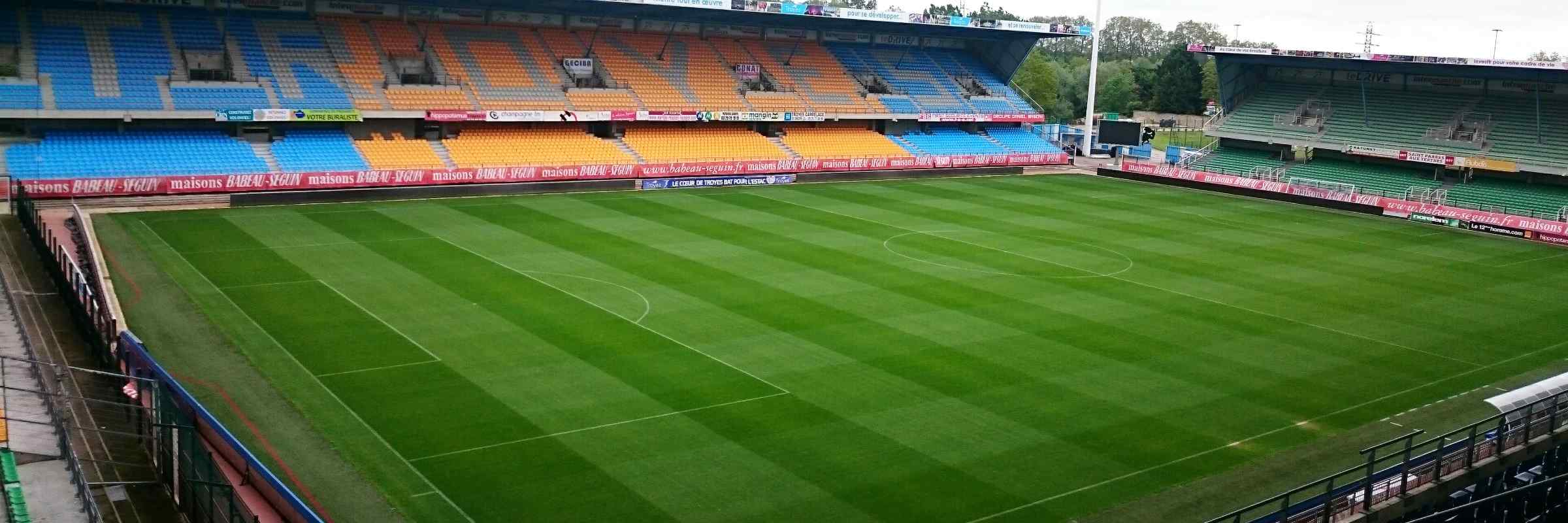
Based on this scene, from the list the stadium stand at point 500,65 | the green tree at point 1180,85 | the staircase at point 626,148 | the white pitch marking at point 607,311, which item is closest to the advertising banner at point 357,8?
the stadium stand at point 500,65

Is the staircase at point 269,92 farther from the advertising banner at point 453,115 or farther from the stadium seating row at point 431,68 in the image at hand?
the advertising banner at point 453,115

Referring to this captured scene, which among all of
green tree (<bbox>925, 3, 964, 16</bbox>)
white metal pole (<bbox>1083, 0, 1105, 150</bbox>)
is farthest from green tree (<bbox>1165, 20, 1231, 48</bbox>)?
white metal pole (<bbox>1083, 0, 1105, 150</bbox>)

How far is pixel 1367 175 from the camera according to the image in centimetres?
5362

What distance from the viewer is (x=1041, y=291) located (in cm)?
2970

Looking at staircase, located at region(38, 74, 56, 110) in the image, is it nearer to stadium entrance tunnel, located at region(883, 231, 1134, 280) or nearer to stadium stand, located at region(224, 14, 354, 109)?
stadium stand, located at region(224, 14, 354, 109)

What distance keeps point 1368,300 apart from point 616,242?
20.5m

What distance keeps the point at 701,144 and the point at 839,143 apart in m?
8.21

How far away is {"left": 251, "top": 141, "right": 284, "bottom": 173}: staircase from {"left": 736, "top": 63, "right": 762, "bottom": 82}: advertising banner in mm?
23440

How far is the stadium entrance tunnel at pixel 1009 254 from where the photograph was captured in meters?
32.5

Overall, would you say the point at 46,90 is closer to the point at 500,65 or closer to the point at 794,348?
the point at 500,65

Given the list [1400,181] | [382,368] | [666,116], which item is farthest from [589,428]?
[1400,181]

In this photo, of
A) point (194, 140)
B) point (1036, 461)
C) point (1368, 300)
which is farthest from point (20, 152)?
point (1368, 300)

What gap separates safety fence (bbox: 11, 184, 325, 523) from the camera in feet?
43.1

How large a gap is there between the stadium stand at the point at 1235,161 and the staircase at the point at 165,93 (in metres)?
45.9
